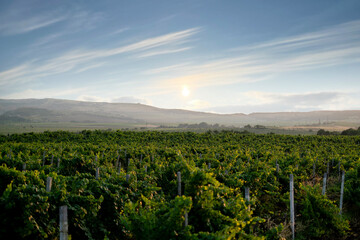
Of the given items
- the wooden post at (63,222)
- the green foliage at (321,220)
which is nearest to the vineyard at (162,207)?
the green foliage at (321,220)

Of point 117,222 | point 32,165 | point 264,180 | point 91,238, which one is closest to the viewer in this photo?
point 91,238

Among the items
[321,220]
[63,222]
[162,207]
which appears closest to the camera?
[63,222]

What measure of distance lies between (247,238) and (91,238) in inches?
126

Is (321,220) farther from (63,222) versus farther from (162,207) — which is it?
(63,222)

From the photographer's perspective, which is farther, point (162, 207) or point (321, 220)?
point (321, 220)

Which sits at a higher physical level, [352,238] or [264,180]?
[264,180]

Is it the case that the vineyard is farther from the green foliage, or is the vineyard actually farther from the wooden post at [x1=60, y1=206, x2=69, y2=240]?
the wooden post at [x1=60, y1=206, x2=69, y2=240]

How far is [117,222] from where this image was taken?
6465 millimetres

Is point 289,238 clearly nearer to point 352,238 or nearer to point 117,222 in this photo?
point 352,238

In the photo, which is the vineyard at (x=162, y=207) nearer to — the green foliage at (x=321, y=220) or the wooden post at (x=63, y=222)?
the green foliage at (x=321, y=220)

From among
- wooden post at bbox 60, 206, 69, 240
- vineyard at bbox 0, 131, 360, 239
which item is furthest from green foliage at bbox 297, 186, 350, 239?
wooden post at bbox 60, 206, 69, 240

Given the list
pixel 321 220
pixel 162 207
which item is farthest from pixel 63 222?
pixel 321 220

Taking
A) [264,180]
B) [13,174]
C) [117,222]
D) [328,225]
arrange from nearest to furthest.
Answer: [117,222] < [13,174] < [328,225] < [264,180]

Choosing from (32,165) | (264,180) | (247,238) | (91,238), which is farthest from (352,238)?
(32,165)
